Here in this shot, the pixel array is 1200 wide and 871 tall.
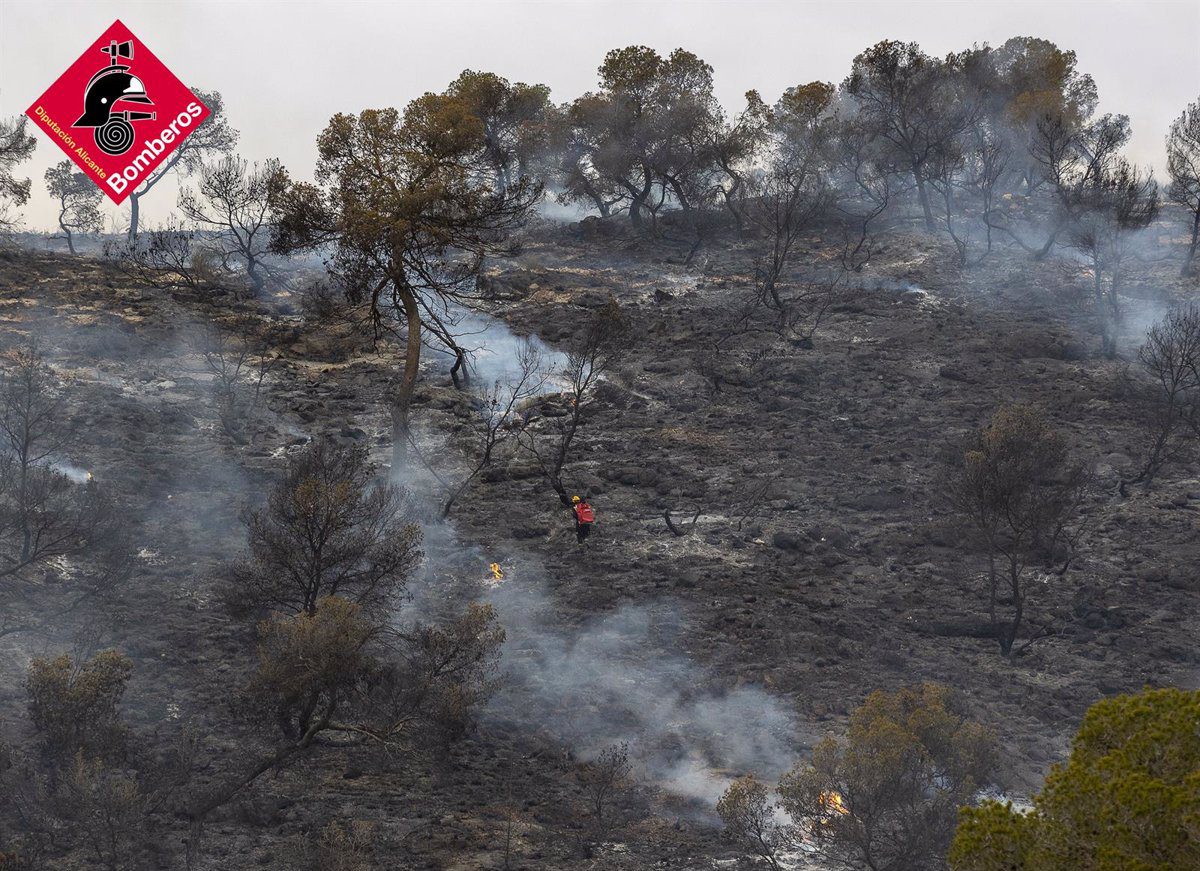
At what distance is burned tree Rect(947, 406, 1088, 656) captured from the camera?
2333cm

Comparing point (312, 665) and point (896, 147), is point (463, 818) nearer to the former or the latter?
point (312, 665)

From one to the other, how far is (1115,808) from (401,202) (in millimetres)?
23867

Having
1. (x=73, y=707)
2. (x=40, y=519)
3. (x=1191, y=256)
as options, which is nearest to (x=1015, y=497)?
(x=73, y=707)

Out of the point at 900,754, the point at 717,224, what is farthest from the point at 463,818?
the point at 717,224

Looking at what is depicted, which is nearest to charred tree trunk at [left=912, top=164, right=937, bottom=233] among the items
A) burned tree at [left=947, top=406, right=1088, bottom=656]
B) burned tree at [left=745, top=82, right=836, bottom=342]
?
burned tree at [left=745, top=82, right=836, bottom=342]

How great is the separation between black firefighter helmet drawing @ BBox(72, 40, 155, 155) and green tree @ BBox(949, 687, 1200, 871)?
93.2 feet

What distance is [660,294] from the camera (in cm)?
4428

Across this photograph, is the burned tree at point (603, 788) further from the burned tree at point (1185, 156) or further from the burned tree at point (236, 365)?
the burned tree at point (1185, 156)

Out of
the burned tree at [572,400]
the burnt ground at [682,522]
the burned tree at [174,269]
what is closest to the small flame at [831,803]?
the burnt ground at [682,522]

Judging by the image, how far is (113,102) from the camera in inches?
1289

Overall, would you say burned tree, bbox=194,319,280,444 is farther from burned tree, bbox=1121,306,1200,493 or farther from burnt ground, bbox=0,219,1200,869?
burned tree, bbox=1121,306,1200,493

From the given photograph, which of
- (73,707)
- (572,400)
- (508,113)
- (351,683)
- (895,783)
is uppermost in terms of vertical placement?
(508,113)

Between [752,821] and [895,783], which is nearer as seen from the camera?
[895,783]

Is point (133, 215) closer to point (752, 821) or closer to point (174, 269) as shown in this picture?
point (174, 269)
